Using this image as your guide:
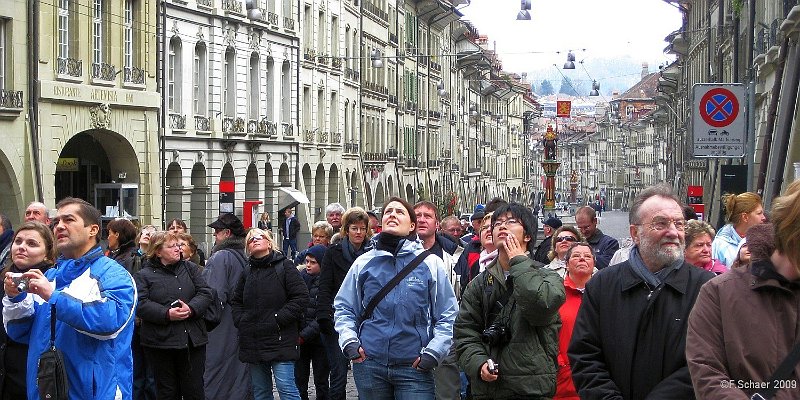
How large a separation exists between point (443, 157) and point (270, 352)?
74.4m

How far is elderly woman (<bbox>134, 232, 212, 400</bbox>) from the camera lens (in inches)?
453

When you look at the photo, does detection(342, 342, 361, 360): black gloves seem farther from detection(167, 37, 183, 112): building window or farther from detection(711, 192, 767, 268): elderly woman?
detection(167, 37, 183, 112): building window

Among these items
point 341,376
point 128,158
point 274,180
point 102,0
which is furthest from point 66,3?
point 341,376

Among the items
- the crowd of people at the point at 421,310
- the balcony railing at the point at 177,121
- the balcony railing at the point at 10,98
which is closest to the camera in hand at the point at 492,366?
the crowd of people at the point at 421,310

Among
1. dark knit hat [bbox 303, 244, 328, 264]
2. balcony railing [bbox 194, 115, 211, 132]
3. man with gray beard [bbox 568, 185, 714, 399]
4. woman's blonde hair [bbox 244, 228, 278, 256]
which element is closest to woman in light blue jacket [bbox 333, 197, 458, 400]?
man with gray beard [bbox 568, 185, 714, 399]

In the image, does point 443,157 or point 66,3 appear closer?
point 66,3

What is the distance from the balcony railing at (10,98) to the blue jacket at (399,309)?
23.3 metres

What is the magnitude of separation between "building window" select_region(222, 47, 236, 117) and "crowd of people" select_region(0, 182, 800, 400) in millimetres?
31848

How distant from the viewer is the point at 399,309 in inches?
353

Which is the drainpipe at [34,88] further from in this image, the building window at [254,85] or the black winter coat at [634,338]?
the black winter coat at [634,338]

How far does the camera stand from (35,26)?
32094 millimetres

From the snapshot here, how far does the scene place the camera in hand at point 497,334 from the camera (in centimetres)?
778

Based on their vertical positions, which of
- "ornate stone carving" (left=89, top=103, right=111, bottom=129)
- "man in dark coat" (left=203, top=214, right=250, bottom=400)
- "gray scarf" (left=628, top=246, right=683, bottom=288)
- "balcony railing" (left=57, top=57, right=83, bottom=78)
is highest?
"balcony railing" (left=57, top=57, right=83, bottom=78)

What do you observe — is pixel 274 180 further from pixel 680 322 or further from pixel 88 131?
pixel 680 322
